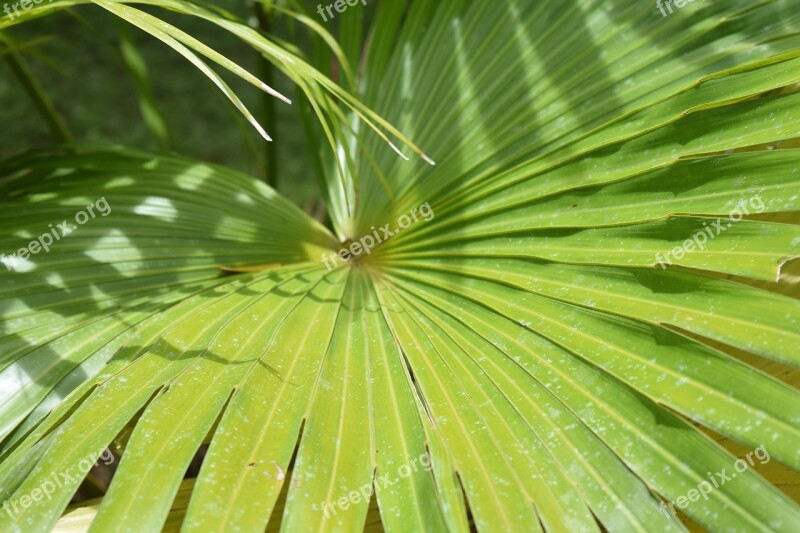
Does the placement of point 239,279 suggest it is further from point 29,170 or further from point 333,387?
point 29,170

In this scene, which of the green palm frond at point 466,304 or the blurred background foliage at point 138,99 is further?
the blurred background foliage at point 138,99

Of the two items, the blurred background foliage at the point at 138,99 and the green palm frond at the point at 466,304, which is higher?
the blurred background foliage at the point at 138,99

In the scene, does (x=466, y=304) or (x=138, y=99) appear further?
(x=138, y=99)

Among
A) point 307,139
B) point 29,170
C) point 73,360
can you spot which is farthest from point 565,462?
point 29,170

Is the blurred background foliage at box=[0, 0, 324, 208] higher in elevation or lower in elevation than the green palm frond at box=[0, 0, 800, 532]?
higher

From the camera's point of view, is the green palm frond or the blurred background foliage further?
the blurred background foliage

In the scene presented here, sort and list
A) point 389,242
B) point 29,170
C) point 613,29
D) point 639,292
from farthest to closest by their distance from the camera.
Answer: point 29,170 → point 389,242 → point 613,29 → point 639,292

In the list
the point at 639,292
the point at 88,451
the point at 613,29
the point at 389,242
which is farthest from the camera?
the point at 389,242

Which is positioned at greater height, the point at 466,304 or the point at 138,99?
the point at 138,99
